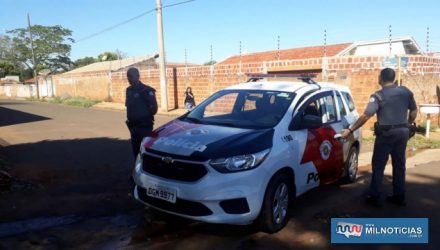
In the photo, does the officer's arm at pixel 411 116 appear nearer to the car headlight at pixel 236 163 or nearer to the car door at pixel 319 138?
the car door at pixel 319 138

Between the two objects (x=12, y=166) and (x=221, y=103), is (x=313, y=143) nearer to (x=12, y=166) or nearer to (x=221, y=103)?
(x=221, y=103)

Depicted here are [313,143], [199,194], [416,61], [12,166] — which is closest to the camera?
[199,194]

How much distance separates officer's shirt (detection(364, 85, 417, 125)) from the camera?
5242 millimetres

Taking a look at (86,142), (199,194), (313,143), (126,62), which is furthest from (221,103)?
(126,62)

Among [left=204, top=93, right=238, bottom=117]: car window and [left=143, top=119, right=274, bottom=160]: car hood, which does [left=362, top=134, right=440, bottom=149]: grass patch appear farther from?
[left=143, top=119, right=274, bottom=160]: car hood

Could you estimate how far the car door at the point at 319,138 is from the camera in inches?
197

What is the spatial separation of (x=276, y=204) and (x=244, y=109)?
1.46 m

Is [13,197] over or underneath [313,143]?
underneath

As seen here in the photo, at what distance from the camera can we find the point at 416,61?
1334cm

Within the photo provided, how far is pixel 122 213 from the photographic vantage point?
543cm

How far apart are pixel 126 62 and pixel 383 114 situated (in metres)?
44.5

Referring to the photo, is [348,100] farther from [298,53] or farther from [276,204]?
[298,53]

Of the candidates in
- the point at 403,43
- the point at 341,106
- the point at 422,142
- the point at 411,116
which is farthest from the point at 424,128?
the point at 403,43

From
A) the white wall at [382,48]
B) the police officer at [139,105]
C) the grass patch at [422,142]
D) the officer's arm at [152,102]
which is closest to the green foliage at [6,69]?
the white wall at [382,48]
